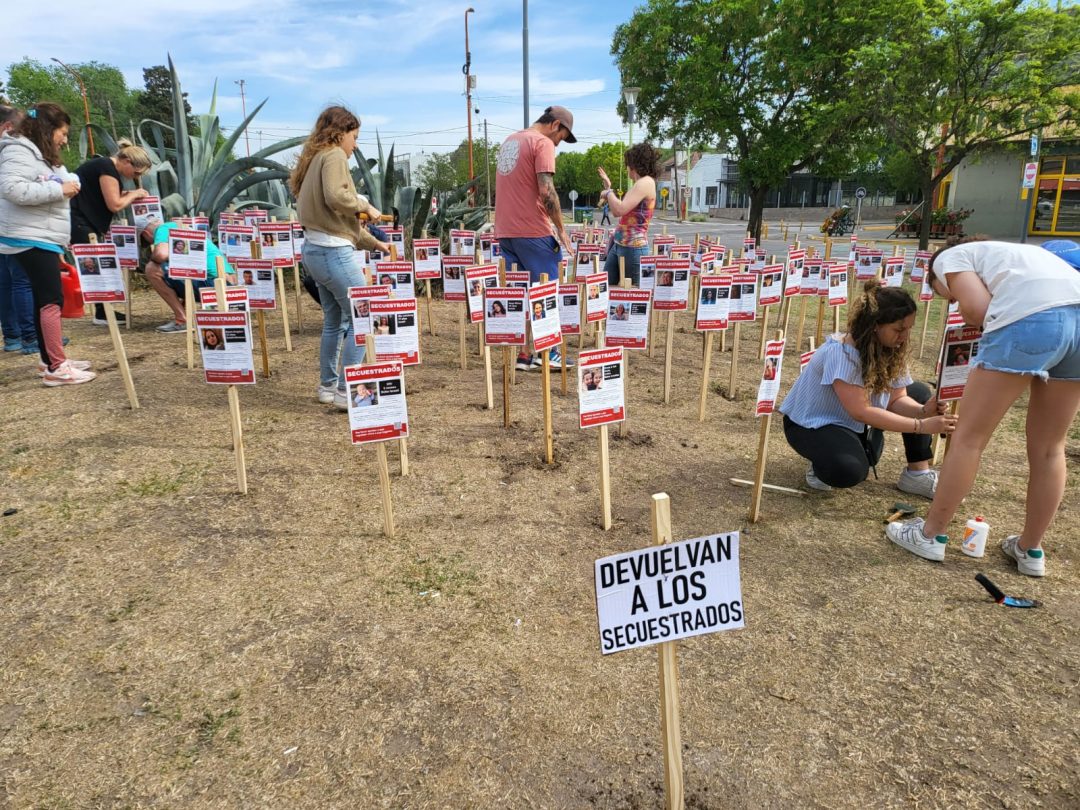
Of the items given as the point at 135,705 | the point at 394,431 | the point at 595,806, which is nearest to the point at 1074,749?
the point at 595,806

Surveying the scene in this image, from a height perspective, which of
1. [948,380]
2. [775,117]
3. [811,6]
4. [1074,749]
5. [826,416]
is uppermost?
[811,6]

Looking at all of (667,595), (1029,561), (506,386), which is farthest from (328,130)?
(1029,561)

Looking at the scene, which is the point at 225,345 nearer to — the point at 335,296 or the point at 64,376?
the point at 335,296

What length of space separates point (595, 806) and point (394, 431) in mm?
1719

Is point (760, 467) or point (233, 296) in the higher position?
point (233, 296)

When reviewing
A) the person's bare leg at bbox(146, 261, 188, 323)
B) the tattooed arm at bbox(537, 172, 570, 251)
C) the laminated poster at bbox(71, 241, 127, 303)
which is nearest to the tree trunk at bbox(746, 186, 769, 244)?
the tattooed arm at bbox(537, 172, 570, 251)

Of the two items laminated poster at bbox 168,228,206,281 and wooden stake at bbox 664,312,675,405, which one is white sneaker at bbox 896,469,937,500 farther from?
laminated poster at bbox 168,228,206,281

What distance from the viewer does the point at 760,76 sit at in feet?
47.9

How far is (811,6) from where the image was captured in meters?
13.5

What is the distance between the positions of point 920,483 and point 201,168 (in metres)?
8.95

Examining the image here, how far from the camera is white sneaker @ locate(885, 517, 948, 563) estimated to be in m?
3.02

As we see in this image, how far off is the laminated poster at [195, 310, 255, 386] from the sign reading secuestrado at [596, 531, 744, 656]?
7.88 ft

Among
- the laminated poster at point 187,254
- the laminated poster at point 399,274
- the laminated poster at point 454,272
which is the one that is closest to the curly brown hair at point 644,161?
the laminated poster at point 454,272

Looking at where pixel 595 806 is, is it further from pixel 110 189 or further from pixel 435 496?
pixel 110 189
